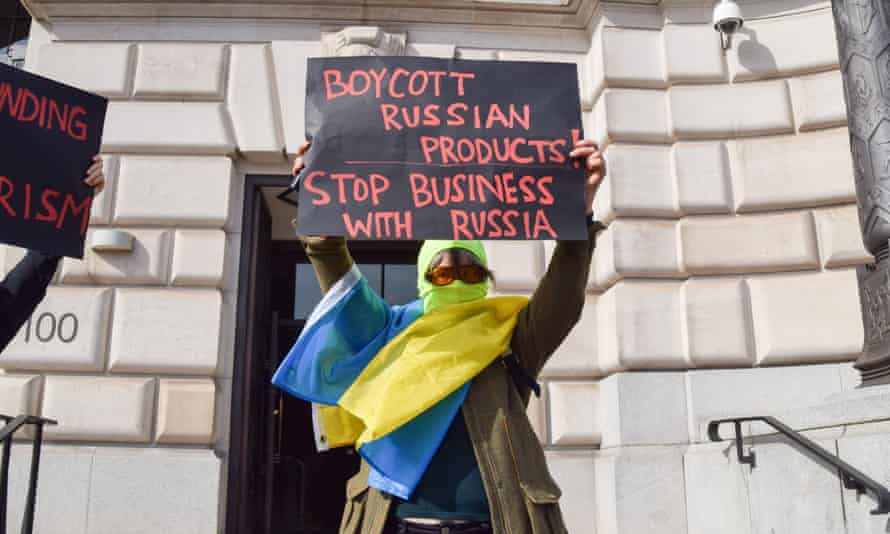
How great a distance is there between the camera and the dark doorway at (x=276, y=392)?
7.16 metres

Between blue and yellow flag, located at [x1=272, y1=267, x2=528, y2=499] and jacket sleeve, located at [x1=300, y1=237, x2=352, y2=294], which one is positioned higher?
jacket sleeve, located at [x1=300, y1=237, x2=352, y2=294]

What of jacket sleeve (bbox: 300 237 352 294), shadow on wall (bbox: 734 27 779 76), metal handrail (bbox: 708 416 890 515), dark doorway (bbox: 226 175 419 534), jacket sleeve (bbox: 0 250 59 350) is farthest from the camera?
shadow on wall (bbox: 734 27 779 76)

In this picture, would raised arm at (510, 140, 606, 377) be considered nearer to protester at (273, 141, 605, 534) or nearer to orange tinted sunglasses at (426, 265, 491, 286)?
protester at (273, 141, 605, 534)

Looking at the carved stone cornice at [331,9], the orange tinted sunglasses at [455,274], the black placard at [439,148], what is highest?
the carved stone cornice at [331,9]

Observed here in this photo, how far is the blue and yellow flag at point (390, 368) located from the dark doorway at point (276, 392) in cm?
448

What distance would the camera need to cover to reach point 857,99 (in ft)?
15.7

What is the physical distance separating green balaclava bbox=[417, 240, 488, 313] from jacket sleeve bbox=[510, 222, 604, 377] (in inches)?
8.5

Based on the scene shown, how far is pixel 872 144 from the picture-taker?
463 centimetres

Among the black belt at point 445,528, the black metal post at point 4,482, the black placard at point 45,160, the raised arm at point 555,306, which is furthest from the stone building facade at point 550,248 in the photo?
the black belt at point 445,528

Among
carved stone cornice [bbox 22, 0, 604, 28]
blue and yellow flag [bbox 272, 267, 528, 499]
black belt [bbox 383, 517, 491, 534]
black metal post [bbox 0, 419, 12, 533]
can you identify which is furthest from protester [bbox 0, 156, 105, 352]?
carved stone cornice [bbox 22, 0, 604, 28]

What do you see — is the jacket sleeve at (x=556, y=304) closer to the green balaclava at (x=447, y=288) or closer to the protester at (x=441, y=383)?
the protester at (x=441, y=383)

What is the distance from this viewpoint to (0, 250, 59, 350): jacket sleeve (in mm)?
3230

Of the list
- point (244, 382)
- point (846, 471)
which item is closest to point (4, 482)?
point (244, 382)

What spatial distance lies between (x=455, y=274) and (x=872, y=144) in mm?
3122
